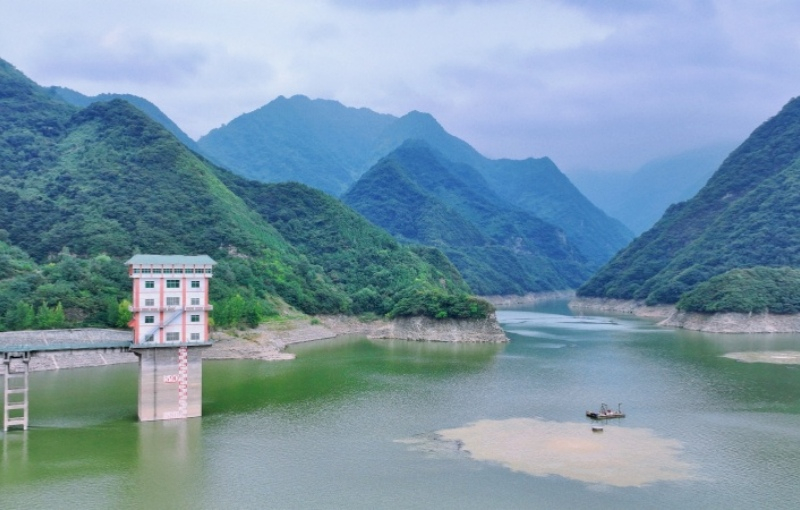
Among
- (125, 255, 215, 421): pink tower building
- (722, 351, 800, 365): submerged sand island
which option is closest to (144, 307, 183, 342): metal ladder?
(125, 255, 215, 421): pink tower building

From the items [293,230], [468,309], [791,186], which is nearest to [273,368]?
[468,309]

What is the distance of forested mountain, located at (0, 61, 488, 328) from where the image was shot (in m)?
88.5

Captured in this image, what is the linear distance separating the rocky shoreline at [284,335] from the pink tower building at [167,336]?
2176cm

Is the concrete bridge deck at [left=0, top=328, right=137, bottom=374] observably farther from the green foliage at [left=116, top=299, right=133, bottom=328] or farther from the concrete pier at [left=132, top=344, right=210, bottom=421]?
the concrete pier at [left=132, top=344, right=210, bottom=421]

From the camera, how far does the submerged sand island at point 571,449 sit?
3906 cm

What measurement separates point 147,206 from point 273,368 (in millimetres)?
57705

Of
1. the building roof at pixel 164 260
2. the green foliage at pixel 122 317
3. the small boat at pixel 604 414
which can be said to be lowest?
the small boat at pixel 604 414

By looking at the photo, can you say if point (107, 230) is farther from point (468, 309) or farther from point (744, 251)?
point (744, 251)

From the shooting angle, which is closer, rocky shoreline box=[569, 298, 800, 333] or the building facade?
the building facade

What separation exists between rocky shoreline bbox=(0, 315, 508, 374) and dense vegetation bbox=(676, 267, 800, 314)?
44255mm

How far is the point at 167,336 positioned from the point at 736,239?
151166 millimetres

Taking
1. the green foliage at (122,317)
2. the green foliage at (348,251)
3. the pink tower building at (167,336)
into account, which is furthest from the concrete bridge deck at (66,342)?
the green foliage at (348,251)

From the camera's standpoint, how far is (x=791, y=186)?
550ft

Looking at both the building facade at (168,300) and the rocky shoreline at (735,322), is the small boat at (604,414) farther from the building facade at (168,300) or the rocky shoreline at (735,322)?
the rocky shoreline at (735,322)
